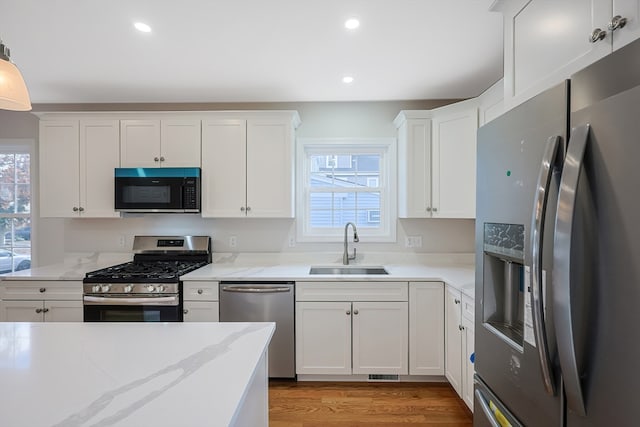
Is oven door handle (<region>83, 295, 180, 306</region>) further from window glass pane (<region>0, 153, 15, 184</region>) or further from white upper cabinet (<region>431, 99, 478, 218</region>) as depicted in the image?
white upper cabinet (<region>431, 99, 478, 218</region>)

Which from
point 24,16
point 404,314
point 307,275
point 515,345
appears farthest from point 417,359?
point 24,16

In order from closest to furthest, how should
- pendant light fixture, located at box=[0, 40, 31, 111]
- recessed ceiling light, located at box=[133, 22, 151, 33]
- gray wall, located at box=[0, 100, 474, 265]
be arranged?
pendant light fixture, located at box=[0, 40, 31, 111] → recessed ceiling light, located at box=[133, 22, 151, 33] → gray wall, located at box=[0, 100, 474, 265]

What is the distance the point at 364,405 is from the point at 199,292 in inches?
59.1

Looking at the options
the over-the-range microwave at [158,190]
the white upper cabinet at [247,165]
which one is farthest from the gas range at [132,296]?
the white upper cabinet at [247,165]

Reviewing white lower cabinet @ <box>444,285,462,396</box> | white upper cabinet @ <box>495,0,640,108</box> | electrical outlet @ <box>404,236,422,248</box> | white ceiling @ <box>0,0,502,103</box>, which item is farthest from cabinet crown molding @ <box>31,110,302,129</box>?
white lower cabinet @ <box>444,285,462,396</box>

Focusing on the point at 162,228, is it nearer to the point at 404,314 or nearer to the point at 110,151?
the point at 110,151

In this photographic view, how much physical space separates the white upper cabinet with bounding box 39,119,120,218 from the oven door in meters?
0.84

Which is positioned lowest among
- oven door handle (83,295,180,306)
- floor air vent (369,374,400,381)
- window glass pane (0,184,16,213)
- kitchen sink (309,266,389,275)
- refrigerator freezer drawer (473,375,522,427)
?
floor air vent (369,374,400,381)

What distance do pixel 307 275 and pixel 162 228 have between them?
5.38ft

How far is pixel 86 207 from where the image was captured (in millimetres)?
2846

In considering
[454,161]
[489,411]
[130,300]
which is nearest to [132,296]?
[130,300]

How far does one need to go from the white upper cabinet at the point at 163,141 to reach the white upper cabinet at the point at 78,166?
0.54 ft

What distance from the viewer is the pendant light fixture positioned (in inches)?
46.3

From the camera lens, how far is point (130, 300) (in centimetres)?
236
